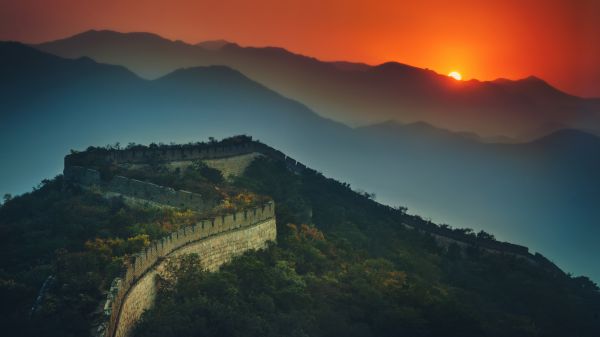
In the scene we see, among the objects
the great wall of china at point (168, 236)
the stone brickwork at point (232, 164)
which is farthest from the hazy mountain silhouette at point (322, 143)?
the great wall of china at point (168, 236)

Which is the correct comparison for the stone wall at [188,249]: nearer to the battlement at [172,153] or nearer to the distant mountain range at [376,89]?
the battlement at [172,153]

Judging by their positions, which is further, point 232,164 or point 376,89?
point 376,89

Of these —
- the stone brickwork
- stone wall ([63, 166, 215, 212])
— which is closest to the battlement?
the stone brickwork

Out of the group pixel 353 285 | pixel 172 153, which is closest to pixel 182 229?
pixel 353 285

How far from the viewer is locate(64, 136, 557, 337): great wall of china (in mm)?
26844

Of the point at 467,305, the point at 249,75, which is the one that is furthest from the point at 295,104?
the point at 467,305

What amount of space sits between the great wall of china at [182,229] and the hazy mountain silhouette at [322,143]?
21223 millimetres

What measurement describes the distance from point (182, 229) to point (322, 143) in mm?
69273

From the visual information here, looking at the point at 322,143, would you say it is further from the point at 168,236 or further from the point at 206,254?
the point at 168,236

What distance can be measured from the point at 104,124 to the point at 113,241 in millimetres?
55643

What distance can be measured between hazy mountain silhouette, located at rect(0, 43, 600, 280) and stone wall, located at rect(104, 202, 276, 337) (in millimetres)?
33180

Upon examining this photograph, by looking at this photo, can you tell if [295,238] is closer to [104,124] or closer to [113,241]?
[113,241]

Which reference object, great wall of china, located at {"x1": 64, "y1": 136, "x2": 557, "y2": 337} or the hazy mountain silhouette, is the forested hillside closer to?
great wall of china, located at {"x1": 64, "y1": 136, "x2": 557, "y2": 337}

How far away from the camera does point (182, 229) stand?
32156mm
